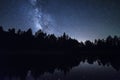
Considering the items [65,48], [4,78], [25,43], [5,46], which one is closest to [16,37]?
[25,43]

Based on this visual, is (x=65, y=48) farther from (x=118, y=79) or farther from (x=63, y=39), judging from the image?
(x=118, y=79)

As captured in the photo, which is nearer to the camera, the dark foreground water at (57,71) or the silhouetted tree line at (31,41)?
the dark foreground water at (57,71)

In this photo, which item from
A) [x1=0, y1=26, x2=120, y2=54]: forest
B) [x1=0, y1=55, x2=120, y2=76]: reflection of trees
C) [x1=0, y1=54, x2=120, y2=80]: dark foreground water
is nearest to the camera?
[x1=0, y1=54, x2=120, y2=80]: dark foreground water

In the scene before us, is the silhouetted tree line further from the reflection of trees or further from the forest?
the reflection of trees

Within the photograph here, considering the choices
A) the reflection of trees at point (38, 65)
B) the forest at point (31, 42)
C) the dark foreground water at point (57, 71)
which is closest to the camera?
the dark foreground water at point (57, 71)

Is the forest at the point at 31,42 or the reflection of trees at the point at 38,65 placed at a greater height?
the forest at the point at 31,42

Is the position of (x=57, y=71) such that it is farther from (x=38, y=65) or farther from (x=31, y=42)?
(x=31, y=42)

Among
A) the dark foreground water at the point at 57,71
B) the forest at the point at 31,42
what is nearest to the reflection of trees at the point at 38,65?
the dark foreground water at the point at 57,71

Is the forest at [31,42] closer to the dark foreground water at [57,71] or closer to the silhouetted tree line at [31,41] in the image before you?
the silhouetted tree line at [31,41]

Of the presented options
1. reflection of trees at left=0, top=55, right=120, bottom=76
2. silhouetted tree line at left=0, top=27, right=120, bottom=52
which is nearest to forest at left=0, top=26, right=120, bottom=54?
silhouetted tree line at left=0, top=27, right=120, bottom=52

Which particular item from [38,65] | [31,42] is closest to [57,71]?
[38,65]

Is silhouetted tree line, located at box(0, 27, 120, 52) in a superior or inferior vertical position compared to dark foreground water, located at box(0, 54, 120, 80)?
superior

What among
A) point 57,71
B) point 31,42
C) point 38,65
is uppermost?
point 31,42

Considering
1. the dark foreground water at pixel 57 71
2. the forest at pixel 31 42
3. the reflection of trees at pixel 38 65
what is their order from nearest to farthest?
the dark foreground water at pixel 57 71
the reflection of trees at pixel 38 65
the forest at pixel 31 42
